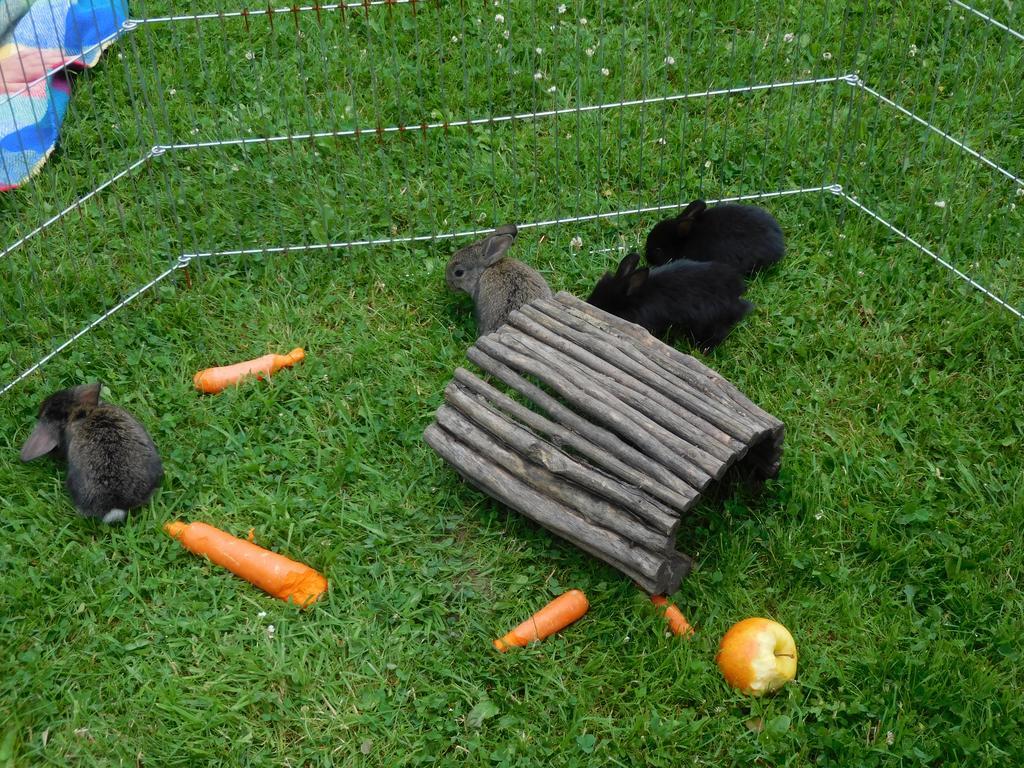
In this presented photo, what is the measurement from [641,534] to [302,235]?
261 cm

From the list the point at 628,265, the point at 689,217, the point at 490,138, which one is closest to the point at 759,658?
the point at 628,265

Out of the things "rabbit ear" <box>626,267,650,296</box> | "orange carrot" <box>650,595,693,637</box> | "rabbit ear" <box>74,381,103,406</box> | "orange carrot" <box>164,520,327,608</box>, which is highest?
"rabbit ear" <box>626,267,650,296</box>

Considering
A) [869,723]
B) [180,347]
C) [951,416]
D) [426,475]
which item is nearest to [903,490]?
[951,416]

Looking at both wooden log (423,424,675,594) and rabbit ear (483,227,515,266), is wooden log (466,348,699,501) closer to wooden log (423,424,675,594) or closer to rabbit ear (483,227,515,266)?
wooden log (423,424,675,594)

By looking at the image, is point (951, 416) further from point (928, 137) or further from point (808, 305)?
point (928, 137)

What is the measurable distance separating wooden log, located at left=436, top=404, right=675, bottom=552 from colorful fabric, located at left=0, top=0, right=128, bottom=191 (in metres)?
2.74

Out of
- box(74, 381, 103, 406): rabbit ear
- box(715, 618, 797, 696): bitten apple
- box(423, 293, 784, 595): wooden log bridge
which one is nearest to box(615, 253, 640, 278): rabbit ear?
box(423, 293, 784, 595): wooden log bridge

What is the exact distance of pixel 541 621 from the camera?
12.6ft

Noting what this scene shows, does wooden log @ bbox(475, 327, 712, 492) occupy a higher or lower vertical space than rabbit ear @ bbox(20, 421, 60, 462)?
higher

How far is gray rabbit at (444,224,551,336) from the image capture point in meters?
4.97

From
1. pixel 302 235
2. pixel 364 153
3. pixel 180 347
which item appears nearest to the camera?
pixel 180 347

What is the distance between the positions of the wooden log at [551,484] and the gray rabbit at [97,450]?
1163mm

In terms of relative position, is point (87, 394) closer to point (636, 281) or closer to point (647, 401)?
point (647, 401)

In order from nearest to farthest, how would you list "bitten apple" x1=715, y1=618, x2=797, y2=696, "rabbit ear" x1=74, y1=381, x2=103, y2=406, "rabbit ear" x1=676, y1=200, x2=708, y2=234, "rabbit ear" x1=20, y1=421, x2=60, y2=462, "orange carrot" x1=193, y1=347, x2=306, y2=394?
"bitten apple" x1=715, y1=618, x2=797, y2=696
"rabbit ear" x1=20, y1=421, x2=60, y2=462
"rabbit ear" x1=74, y1=381, x2=103, y2=406
"orange carrot" x1=193, y1=347, x2=306, y2=394
"rabbit ear" x1=676, y1=200, x2=708, y2=234
